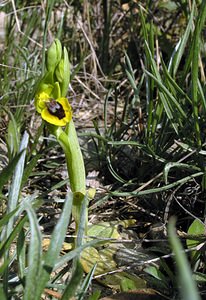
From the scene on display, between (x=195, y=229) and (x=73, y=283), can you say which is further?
(x=195, y=229)

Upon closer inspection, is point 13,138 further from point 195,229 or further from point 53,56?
point 195,229

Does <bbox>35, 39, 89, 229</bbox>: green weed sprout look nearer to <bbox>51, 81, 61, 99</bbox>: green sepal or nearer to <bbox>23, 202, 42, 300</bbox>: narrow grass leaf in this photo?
<bbox>51, 81, 61, 99</bbox>: green sepal

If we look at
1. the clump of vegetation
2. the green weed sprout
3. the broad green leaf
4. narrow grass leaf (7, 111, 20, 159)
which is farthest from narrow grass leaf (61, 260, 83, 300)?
narrow grass leaf (7, 111, 20, 159)

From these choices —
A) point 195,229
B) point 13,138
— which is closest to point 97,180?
point 13,138

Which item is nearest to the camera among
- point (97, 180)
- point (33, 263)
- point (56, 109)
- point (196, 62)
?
point (33, 263)

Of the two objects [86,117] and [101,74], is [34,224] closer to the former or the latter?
[86,117]

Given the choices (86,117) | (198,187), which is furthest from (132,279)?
(86,117)

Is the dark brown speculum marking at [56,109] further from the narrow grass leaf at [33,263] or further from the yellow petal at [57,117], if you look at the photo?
the narrow grass leaf at [33,263]

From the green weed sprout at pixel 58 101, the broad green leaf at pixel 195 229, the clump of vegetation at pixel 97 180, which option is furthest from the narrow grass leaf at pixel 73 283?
the broad green leaf at pixel 195 229
